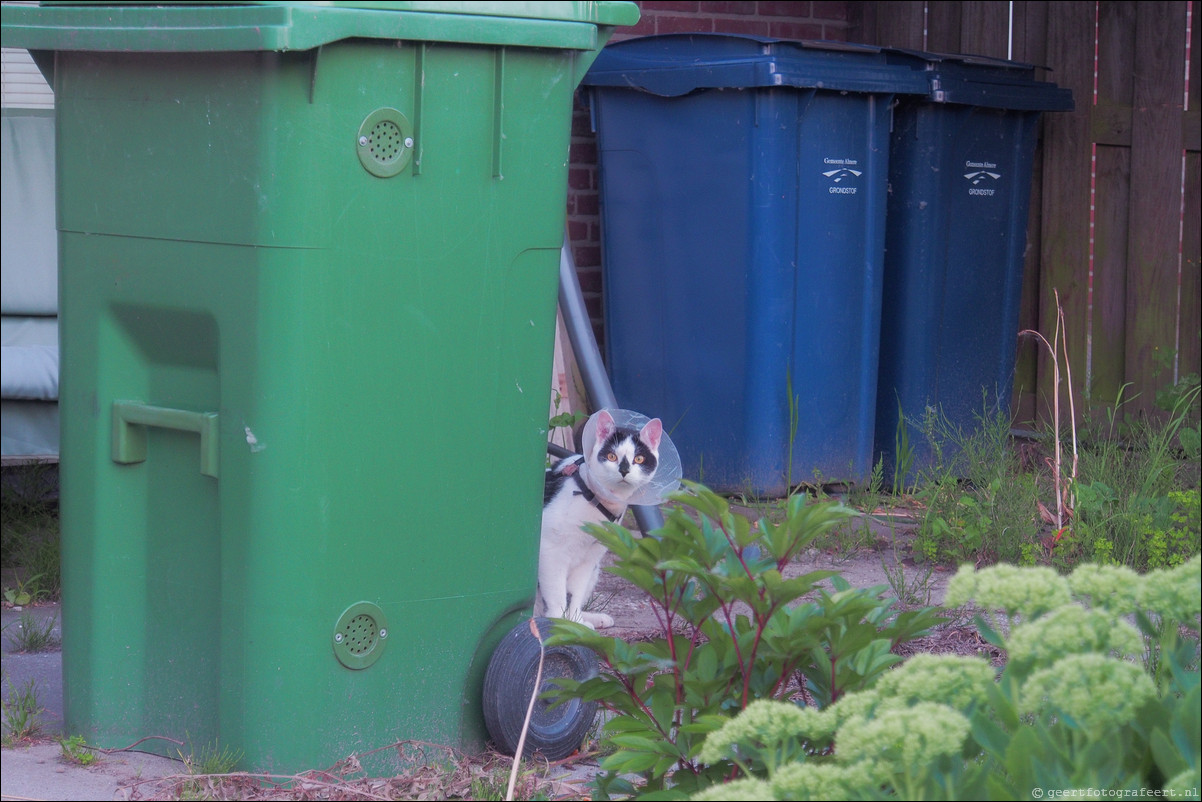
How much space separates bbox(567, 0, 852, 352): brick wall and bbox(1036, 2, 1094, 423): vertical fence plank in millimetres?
996

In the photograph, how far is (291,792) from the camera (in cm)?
214

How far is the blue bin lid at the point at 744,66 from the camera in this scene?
13.5 feet

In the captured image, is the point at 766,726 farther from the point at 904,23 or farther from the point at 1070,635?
the point at 904,23

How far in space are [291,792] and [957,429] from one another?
10.1 feet

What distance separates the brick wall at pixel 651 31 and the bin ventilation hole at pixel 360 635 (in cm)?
290

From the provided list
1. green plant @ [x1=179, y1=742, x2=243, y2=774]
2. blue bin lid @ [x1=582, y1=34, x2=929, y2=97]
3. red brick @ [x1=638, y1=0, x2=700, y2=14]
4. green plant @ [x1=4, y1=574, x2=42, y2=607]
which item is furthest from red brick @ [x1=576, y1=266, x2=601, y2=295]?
green plant @ [x1=179, y1=742, x2=243, y2=774]

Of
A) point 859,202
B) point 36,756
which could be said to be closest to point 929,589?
point 859,202

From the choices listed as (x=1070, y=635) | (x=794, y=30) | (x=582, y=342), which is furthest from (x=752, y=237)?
(x=1070, y=635)

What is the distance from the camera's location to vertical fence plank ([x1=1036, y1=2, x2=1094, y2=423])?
17.3ft

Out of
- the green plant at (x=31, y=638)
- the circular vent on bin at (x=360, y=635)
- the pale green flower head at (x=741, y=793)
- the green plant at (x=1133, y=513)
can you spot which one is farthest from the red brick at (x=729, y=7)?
the pale green flower head at (x=741, y=793)

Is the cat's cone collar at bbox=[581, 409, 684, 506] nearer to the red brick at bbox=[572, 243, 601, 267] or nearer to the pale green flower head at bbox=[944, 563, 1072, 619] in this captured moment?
the pale green flower head at bbox=[944, 563, 1072, 619]

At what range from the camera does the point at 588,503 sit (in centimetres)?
312

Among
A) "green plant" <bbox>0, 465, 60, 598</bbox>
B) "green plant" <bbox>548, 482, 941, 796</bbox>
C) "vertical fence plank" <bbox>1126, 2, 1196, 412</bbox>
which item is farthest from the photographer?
"vertical fence plank" <bbox>1126, 2, 1196, 412</bbox>

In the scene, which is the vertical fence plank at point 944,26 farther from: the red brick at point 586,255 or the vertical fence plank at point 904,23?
the red brick at point 586,255
